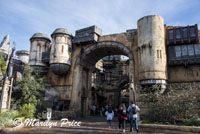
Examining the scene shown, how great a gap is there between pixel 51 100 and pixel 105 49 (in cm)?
750

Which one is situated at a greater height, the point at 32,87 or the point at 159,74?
the point at 159,74

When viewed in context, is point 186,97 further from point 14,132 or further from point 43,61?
point 43,61

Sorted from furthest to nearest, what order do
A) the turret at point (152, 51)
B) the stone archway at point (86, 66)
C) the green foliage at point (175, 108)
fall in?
the stone archway at point (86, 66) < the turret at point (152, 51) < the green foliage at point (175, 108)

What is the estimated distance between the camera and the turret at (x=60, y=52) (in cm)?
1755

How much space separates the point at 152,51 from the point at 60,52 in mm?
8802

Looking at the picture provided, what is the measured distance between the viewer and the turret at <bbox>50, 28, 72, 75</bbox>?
691 inches

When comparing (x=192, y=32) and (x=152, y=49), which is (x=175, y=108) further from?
(x=192, y=32)

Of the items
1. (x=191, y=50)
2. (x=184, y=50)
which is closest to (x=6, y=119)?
(x=184, y=50)

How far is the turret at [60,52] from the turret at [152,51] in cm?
731

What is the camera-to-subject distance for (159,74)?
14062 millimetres

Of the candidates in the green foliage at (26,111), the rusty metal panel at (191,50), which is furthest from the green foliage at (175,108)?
the green foliage at (26,111)

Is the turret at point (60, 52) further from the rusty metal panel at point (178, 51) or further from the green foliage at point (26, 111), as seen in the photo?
the rusty metal panel at point (178, 51)

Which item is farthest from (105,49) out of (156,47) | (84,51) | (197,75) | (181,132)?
(181,132)

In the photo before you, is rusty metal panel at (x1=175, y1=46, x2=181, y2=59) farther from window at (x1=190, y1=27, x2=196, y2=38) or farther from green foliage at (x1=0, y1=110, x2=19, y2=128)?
green foliage at (x1=0, y1=110, x2=19, y2=128)
